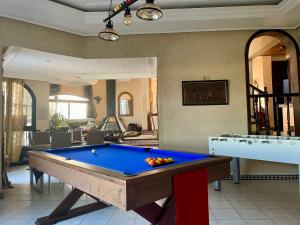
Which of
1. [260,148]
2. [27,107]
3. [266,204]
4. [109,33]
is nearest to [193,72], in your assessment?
[260,148]

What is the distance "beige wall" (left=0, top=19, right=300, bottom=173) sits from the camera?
4.77 metres

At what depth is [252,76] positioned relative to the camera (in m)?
8.62

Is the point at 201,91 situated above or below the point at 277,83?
below

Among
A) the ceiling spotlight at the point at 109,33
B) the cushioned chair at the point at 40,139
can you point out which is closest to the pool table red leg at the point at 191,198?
the ceiling spotlight at the point at 109,33

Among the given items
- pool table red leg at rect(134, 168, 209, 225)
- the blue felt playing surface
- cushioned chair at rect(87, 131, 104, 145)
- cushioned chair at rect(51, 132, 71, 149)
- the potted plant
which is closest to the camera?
pool table red leg at rect(134, 168, 209, 225)

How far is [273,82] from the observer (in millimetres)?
8359

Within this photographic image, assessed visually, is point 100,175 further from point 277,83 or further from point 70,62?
point 277,83

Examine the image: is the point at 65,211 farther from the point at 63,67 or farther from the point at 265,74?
the point at 265,74

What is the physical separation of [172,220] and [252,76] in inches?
301

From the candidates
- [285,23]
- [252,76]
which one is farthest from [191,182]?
[252,76]

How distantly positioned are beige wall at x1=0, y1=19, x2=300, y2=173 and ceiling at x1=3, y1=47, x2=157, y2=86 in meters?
0.50

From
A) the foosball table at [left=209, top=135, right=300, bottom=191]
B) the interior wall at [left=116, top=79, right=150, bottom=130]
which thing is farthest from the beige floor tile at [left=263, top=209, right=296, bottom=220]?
the interior wall at [left=116, top=79, right=150, bottom=130]

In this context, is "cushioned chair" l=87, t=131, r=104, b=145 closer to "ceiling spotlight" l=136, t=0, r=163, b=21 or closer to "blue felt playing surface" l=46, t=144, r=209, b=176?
"blue felt playing surface" l=46, t=144, r=209, b=176

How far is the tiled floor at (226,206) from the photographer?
2920mm
